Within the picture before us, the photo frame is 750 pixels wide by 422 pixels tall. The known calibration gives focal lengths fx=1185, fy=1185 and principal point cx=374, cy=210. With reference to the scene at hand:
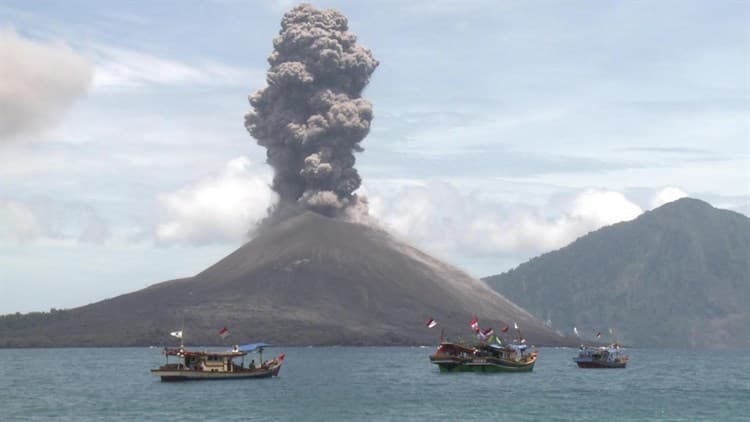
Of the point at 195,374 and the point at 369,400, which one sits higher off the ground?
the point at 195,374

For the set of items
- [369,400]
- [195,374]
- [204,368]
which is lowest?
[369,400]

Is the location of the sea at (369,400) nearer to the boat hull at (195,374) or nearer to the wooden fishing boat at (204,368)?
the boat hull at (195,374)

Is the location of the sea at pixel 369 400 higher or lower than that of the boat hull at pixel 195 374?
lower

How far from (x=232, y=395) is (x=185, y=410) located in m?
21.4

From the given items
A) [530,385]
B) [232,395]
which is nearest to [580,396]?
[530,385]

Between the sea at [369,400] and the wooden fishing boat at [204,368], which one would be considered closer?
the sea at [369,400]

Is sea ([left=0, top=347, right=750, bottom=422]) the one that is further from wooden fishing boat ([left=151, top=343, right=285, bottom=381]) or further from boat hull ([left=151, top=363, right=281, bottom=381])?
wooden fishing boat ([left=151, top=343, right=285, bottom=381])

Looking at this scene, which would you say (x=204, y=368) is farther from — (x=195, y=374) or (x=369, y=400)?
(x=369, y=400)

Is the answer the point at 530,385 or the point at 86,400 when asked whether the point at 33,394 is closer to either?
the point at 86,400

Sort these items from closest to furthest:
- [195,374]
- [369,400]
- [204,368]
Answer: [369,400]
[195,374]
[204,368]

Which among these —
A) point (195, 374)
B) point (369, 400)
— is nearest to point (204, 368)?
point (195, 374)

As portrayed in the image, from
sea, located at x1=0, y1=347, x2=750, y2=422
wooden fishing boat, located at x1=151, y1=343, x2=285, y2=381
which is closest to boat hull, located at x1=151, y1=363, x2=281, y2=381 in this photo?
wooden fishing boat, located at x1=151, y1=343, x2=285, y2=381

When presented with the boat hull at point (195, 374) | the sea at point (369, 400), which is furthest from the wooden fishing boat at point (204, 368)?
the sea at point (369, 400)

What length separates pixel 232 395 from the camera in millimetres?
161125
